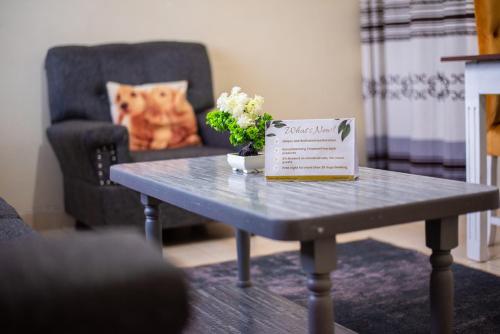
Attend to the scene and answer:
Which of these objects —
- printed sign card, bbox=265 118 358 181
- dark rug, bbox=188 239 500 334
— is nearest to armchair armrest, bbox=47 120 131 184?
dark rug, bbox=188 239 500 334

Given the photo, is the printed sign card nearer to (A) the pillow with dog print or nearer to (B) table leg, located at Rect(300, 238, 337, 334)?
(B) table leg, located at Rect(300, 238, 337, 334)

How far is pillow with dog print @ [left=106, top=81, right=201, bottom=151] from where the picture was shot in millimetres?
3494

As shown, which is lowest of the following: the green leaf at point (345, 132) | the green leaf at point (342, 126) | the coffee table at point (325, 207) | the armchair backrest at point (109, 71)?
the coffee table at point (325, 207)

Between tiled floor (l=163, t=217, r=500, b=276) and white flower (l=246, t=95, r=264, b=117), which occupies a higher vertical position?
white flower (l=246, t=95, r=264, b=117)

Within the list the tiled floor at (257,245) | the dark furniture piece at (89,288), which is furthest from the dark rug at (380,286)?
the dark furniture piece at (89,288)

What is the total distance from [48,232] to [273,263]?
4.39 ft

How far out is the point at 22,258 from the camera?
75 centimetres

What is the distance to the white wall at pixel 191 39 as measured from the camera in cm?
362

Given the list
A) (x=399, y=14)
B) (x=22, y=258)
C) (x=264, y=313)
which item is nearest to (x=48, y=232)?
(x=264, y=313)

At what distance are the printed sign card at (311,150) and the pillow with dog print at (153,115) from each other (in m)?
1.67

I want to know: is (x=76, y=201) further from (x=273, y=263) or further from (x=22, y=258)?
(x=22, y=258)

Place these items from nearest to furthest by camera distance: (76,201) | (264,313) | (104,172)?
(264,313)
(104,172)
(76,201)

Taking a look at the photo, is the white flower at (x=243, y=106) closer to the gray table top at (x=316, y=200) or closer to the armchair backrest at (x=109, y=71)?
the gray table top at (x=316, y=200)

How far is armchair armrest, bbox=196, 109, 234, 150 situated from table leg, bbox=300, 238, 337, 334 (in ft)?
6.45
